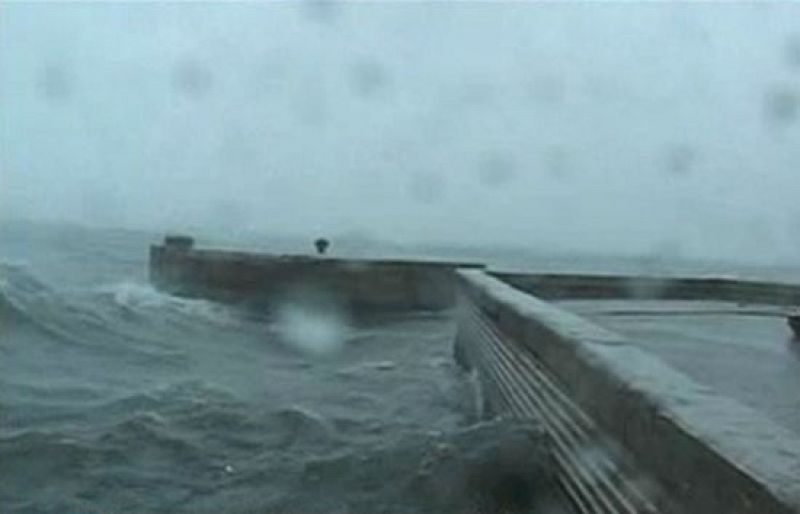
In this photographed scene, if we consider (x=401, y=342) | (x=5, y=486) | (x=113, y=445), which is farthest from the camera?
(x=401, y=342)

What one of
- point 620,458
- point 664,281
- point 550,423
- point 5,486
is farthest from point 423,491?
point 664,281

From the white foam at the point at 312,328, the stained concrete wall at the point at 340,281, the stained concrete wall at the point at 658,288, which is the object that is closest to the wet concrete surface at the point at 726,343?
the stained concrete wall at the point at 658,288

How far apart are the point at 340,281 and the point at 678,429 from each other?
19.2 metres

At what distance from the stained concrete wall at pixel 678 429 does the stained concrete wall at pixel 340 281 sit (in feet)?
52.2

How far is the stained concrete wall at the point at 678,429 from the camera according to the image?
2885 millimetres

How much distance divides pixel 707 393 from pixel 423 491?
2124 mm

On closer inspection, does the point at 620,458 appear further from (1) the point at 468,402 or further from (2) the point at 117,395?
(2) the point at 117,395

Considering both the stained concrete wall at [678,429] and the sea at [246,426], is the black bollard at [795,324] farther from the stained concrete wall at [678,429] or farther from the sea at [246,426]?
the stained concrete wall at [678,429]

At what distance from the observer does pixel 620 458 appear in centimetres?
421

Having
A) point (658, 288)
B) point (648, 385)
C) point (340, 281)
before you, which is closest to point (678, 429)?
point (648, 385)

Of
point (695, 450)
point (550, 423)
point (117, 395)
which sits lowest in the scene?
point (117, 395)

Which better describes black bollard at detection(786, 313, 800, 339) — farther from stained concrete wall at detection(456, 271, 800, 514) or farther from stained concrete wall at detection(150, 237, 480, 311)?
stained concrete wall at detection(150, 237, 480, 311)

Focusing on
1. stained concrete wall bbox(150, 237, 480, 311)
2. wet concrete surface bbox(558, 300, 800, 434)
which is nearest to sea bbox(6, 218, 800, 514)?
wet concrete surface bbox(558, 300, 800, 434)

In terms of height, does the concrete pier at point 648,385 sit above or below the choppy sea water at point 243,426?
above
